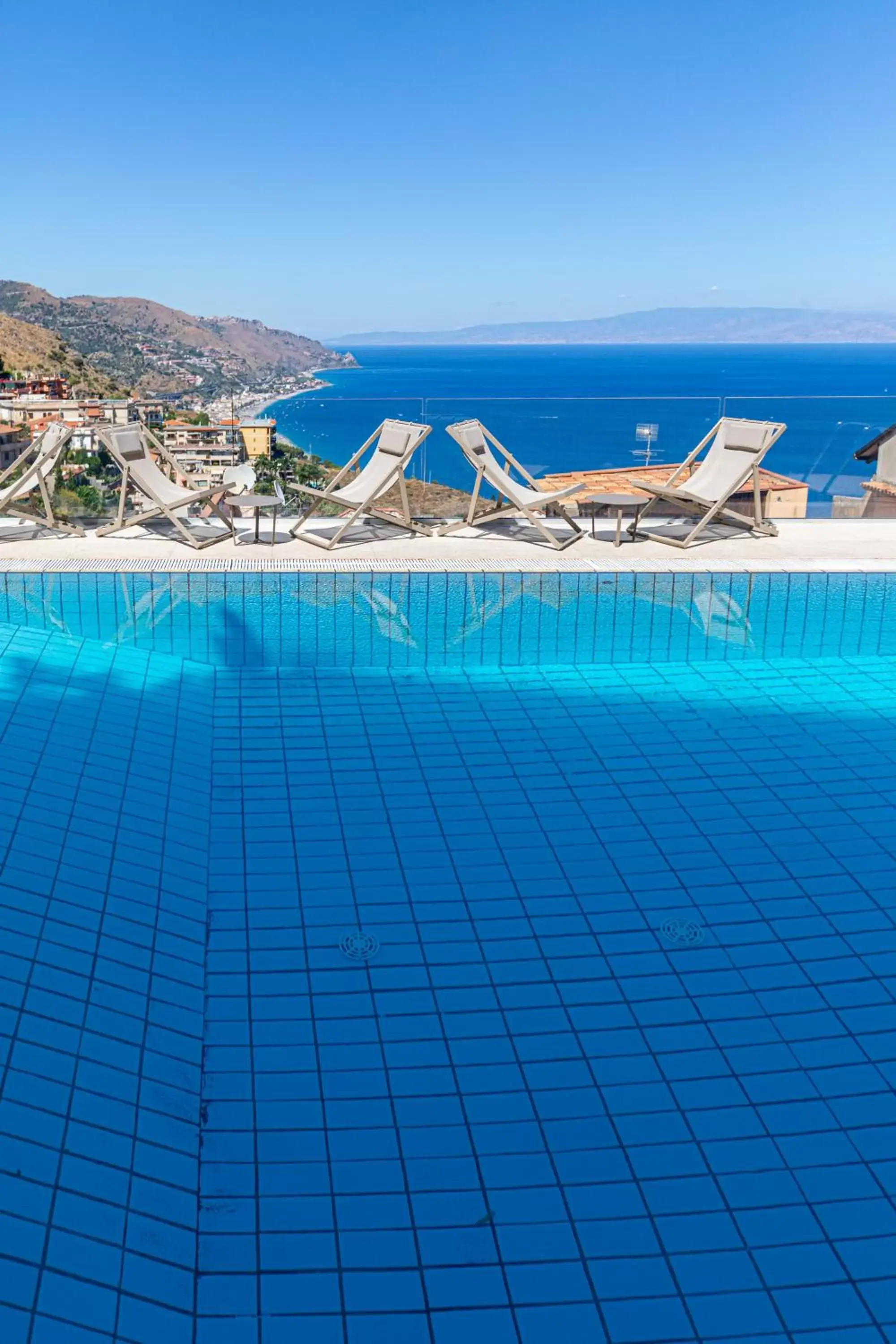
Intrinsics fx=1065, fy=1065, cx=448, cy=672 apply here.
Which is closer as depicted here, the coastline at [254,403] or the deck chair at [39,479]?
the deck chair at [39,479]

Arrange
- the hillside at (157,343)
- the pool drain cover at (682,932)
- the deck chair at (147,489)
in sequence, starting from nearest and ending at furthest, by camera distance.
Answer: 1. the pool drain cover at (682,932)
2. the deck chair at (147,489)
3. the hillside at (157,343)

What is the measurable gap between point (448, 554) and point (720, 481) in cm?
252

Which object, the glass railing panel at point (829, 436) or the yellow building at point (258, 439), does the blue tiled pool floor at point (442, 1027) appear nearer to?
the yellow building at point (258, 439)

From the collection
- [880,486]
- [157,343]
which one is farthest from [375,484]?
[157,343]

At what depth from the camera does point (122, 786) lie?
16.5 ft

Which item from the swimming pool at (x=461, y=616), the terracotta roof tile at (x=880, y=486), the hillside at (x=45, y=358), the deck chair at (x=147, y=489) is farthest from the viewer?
the hillside at (x=45, y=358)

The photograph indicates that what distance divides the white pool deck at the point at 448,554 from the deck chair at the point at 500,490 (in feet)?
0.41

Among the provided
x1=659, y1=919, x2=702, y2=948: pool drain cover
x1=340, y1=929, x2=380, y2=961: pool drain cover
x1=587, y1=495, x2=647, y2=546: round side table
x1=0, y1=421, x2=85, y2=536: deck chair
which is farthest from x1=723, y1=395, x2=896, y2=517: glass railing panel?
x1=340, y1=929, x2=380, y2=961: pool drain cover

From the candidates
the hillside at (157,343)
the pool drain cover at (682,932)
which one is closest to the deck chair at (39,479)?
the pool drain cover at (682,932)

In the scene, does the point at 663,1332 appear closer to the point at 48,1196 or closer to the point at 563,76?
the point at 48,1196

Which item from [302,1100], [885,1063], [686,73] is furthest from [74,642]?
[686,73]

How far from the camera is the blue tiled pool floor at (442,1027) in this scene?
2527mm

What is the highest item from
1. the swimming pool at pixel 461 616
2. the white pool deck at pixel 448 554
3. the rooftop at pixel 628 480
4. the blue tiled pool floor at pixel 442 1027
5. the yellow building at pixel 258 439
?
the yellow building at pixel 258 439

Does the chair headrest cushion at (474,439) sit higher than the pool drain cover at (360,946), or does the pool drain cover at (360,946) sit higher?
the chair headrest cushion at (474,439)
